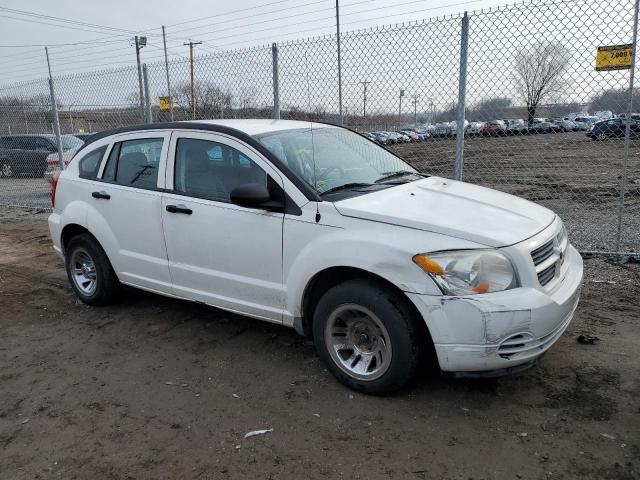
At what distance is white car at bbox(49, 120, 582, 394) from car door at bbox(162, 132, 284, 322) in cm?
1

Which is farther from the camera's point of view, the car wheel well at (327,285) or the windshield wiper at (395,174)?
the windshield wiper at (395,174)

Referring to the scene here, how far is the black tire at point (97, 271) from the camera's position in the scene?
505 centimetres

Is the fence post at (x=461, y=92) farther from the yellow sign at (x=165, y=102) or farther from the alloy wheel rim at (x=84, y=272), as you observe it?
the yellow sign at (x=165, y=102)

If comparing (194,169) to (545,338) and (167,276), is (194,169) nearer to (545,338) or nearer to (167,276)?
(167,276)

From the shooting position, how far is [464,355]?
301 centimetres

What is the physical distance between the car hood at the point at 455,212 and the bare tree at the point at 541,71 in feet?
6.96

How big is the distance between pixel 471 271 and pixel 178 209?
2334 mm

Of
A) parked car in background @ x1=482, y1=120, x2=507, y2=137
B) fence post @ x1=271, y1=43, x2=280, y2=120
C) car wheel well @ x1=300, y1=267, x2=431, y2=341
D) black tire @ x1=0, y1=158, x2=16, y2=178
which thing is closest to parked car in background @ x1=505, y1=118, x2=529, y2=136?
parked car in background @ x1=482, y1=120, x2=507, y2=137

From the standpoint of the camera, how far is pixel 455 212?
3400 millimetres

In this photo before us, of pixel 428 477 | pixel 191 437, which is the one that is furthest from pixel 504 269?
pixel 191 437

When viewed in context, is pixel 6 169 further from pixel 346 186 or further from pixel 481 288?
pixel 481 288

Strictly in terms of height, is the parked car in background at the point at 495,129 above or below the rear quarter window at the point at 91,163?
above

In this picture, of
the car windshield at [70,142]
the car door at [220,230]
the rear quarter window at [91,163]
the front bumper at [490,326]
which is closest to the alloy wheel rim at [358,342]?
the front bumper at [490,326]

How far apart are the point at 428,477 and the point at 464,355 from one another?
0.70m
